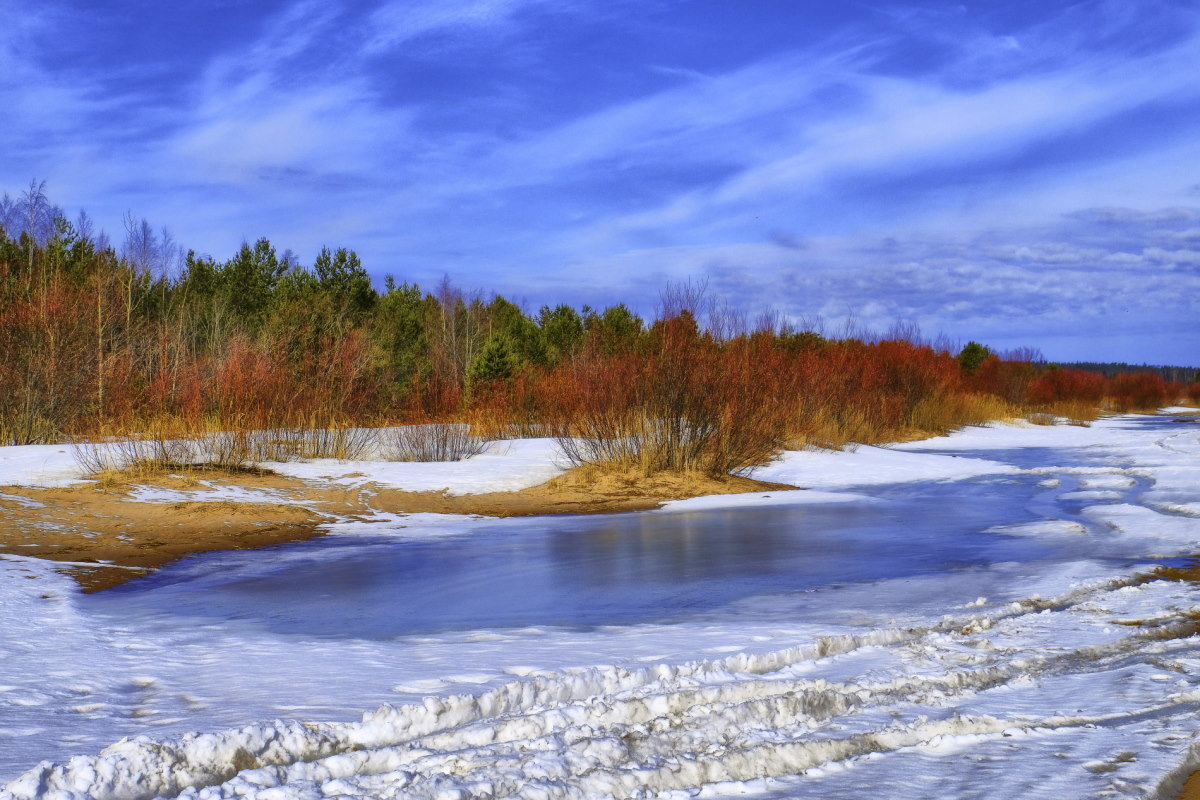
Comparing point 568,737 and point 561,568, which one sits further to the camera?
point 561,568

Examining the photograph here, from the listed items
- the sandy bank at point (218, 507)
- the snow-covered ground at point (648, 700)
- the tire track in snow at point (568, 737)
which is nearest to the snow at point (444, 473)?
the sandy bank at point (218, 507)

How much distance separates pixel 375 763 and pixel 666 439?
38.4ft

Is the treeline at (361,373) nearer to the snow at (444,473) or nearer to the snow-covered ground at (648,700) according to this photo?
the snow at (444,473)

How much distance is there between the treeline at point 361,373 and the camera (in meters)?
14.7

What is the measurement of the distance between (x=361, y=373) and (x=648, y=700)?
61.2 feet

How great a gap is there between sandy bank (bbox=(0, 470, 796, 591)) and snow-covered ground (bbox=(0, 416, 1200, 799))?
5.28 feet

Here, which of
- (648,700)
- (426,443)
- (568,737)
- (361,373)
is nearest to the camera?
(568,737)

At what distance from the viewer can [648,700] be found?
3801 millimetres

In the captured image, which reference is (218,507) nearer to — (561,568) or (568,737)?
(561,568)

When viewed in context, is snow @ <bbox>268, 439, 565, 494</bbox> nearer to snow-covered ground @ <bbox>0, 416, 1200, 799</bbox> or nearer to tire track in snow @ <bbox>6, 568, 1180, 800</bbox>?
snow-covered ground @ <bbox>0, 416, 1200, 799</bbox>

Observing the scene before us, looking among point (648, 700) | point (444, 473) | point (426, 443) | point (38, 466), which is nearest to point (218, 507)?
point (38, 466)

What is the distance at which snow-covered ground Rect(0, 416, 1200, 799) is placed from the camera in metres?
3.05

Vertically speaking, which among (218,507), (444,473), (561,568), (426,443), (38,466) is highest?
(426,443)

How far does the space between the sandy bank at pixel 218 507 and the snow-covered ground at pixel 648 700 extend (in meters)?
1.61
